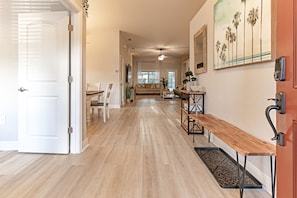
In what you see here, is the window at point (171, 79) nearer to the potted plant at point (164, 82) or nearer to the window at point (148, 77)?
the potted plant at point (164, 82)

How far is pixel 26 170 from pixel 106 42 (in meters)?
6.87

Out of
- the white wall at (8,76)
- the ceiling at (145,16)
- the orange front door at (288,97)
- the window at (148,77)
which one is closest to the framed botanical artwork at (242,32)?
the orange front door at (288,97)

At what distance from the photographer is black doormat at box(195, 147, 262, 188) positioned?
2260mm

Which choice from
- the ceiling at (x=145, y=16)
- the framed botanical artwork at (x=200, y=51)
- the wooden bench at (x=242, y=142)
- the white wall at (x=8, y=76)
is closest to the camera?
the wooden bench at (x=242, y=142)

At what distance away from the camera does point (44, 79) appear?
3197 mm

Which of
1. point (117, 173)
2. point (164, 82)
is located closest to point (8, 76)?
point (117, 173)

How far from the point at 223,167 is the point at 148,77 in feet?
52.1

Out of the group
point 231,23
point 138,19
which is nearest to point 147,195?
point 231,23

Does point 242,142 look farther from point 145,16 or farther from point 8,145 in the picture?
point 145,16

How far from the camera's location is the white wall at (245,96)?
2145mm

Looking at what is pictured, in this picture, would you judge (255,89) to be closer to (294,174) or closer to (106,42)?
(294,174)

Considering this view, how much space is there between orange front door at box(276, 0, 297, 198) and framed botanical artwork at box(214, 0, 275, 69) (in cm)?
116

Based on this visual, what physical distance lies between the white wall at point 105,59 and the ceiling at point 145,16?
1.72 feet

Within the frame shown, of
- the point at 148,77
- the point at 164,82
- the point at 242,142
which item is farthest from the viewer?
the point at 148,77
